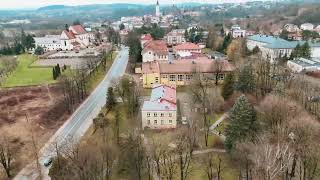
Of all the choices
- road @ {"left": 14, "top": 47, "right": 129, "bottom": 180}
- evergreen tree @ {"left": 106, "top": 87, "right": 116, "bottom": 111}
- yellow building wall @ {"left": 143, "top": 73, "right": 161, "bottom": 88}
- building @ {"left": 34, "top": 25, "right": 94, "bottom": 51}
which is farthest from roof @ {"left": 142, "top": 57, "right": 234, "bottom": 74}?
building @ {"left": 34, "top": 25, "right": 94, "bottom": 51}

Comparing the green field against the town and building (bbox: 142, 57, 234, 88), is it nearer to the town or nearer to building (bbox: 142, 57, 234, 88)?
the town

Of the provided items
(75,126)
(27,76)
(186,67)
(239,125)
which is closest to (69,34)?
(27,76)

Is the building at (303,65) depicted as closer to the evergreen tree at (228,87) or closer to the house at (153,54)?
the evergreen tree at (228,87)

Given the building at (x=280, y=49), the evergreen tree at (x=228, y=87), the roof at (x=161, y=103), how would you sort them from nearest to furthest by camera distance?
the roof at (x=161, y=103)
the evergreen tree at (x=228, y=87)
the building at (x=280, y=49)

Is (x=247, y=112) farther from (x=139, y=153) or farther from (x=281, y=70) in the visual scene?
(x=281, y=70)

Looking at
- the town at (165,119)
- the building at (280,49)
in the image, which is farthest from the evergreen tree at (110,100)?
the building at (280,49)

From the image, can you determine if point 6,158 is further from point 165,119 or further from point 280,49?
point 280,49
